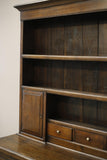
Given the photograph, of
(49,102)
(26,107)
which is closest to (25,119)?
(26,107)

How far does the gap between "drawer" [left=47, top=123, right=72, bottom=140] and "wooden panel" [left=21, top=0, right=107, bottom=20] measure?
106cm

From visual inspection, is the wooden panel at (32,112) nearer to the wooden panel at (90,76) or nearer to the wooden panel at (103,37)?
the wooden panel at (90,76)

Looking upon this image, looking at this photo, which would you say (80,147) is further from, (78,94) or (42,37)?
(42,37)

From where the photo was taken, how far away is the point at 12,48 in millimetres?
2895

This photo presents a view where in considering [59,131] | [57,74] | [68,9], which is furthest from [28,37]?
[59,131]

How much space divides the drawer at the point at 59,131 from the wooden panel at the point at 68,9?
3.47 feet

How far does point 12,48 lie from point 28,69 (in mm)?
503

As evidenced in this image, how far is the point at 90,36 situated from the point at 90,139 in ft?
3.12

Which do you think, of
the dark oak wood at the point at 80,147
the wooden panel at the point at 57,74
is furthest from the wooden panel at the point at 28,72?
the dark oak wood at the point at 80,147

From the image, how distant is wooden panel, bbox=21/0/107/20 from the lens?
1.86 meters

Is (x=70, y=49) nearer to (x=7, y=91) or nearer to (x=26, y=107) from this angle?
(x=26, y=107)

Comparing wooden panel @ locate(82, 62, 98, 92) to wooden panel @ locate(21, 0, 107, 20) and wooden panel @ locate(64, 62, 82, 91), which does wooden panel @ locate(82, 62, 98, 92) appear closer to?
wooden panel @ locate(64, 62, 82, 91)

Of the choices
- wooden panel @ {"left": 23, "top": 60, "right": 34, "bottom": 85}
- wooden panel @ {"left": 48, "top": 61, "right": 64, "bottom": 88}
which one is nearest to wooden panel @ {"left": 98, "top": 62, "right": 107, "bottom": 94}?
wooden panel @ {"left": 48, "top": 61, "right": 64, "bottom": 88}

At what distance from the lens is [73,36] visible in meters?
2.30
